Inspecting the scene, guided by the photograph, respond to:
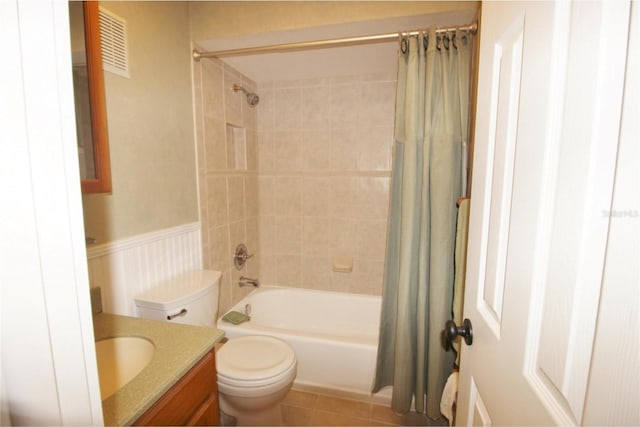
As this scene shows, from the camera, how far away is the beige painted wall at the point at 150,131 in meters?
1.24

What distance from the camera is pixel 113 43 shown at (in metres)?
1.21

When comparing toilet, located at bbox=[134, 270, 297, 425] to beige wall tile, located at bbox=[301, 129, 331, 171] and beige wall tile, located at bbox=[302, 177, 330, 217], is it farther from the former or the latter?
beige wall tile, located at bbox=[301, 129, 331, 171]

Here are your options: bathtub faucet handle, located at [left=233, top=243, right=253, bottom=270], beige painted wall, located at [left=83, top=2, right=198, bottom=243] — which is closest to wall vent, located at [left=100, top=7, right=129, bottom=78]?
beige painted wall, located at [left=83, top=2, right=198, bottom=243]

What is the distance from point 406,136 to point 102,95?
1.36m


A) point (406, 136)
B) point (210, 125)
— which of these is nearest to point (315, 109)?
point (210, 125)

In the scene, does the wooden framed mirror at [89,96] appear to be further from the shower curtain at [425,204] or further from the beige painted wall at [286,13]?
the shower curtain at [425,204]

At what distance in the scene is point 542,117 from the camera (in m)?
0.46

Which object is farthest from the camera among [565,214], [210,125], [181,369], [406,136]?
[210,125]

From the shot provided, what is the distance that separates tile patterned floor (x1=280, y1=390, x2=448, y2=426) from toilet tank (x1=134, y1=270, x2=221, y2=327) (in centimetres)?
76

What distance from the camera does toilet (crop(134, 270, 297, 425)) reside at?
1339 mm

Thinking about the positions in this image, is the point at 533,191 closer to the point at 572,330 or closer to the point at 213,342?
→ the point at 572,330

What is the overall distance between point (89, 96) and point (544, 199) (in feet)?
4.53

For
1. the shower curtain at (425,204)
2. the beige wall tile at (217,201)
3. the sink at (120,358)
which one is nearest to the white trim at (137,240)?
the beige wall tile at (217,201)

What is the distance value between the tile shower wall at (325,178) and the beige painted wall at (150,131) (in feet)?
2.92
